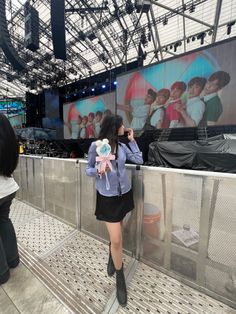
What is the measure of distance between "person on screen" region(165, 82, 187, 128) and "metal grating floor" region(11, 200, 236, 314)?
506 centimetres

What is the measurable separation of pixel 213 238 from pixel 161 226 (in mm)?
404

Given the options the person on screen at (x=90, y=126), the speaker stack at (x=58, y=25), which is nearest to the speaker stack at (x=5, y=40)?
the speaker stack at (x=58, y=25)

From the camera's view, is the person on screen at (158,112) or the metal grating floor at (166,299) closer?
the metal grating floor at (166,299)

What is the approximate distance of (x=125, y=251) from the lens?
5.98ft

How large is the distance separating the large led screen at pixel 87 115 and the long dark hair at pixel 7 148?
8162 millimetres

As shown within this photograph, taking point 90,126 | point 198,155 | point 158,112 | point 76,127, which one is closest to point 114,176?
point 198,155

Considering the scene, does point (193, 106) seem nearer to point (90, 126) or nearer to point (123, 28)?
point (123, 28)

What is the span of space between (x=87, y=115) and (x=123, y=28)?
4579 mm

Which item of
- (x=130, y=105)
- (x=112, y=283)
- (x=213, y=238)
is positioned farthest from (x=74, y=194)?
(x=130, y=105)

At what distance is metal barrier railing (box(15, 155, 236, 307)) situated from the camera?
1.27 metres

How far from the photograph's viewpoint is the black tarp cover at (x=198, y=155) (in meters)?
3.57

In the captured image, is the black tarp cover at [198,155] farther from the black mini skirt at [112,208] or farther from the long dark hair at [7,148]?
the long dark hair at [7,148]

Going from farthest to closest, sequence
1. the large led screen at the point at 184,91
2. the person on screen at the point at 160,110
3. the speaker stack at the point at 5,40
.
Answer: the person on screen at the point at 160,110
the large led screen at the point at 184,91
the speaker stack at the point at 5,40

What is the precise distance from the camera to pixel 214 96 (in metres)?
5.27
